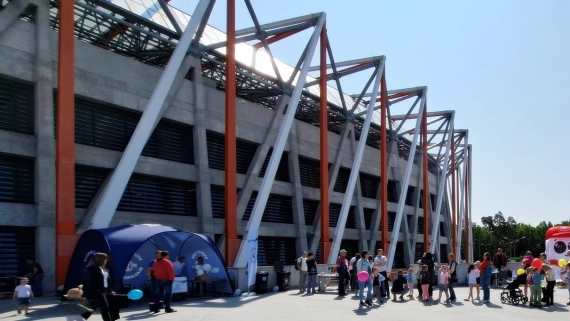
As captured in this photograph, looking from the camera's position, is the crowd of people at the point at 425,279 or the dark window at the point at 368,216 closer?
the crowd of people at the point at 425,279

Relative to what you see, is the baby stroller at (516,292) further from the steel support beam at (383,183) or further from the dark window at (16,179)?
the steel support beam at (383,183)

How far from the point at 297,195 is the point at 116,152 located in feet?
41.8

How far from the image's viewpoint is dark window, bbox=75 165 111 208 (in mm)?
22688

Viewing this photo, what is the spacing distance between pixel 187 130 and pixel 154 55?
384 cm

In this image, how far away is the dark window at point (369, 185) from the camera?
143 ft

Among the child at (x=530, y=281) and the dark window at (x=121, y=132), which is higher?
the dark window at (x=121, y=132)

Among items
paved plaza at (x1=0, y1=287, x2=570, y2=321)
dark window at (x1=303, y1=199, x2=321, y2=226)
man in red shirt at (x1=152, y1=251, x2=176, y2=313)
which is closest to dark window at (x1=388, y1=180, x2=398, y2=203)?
dark window at (x1=303, y1=199, x2=321, y2=226)

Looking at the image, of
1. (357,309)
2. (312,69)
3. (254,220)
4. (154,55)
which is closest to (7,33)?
(154,55)

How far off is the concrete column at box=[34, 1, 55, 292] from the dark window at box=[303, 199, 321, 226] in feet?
59.4

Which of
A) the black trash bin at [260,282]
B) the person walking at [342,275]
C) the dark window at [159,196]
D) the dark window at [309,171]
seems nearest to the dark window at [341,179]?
the dark window at [309,171]

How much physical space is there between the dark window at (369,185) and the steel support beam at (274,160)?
15270mm

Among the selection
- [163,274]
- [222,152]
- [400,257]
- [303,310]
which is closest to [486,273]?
[303,310]

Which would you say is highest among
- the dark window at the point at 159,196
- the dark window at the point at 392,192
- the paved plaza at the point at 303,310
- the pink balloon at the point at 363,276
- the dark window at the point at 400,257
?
the dark window at the point at 392,192

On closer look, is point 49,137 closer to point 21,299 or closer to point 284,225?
point 21,299
